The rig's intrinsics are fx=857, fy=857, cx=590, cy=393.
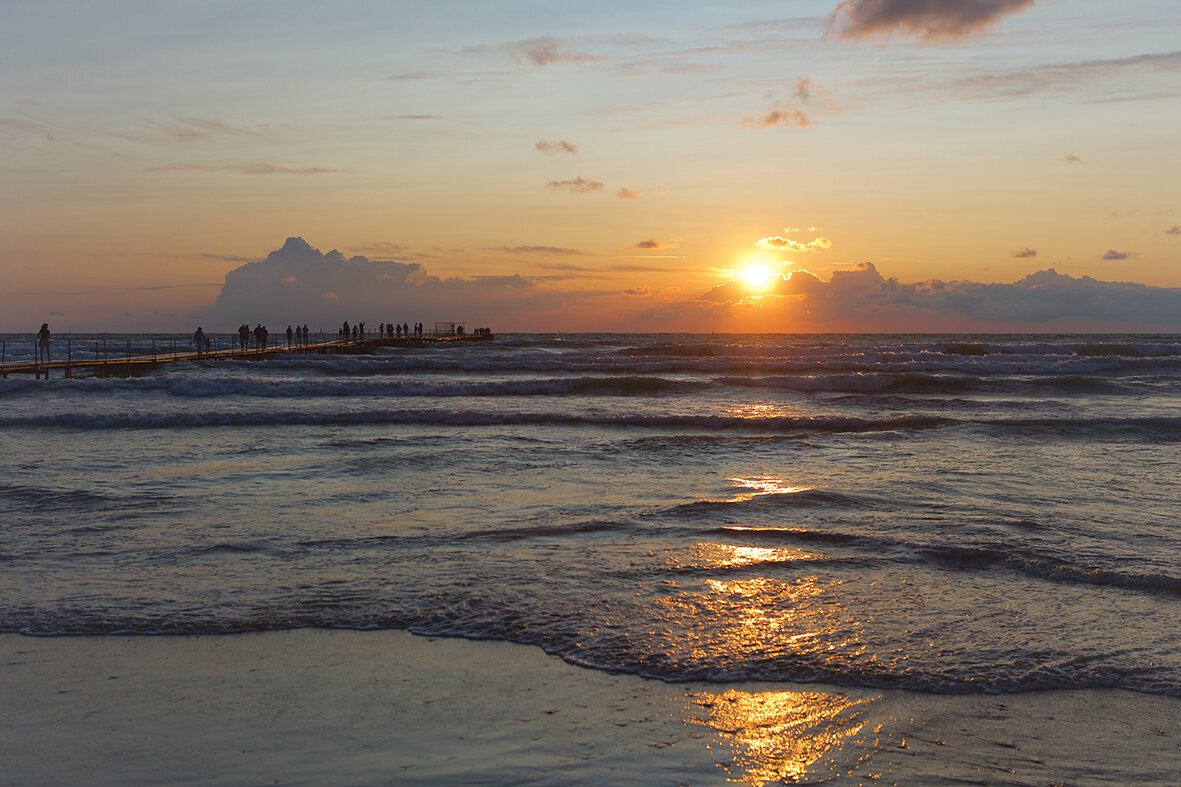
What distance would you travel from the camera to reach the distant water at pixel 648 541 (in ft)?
18.4

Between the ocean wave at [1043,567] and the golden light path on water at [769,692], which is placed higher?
the ocean wave at [1043,567]

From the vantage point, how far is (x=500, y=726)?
435cm

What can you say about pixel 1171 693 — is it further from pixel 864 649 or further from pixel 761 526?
pixel 761 526

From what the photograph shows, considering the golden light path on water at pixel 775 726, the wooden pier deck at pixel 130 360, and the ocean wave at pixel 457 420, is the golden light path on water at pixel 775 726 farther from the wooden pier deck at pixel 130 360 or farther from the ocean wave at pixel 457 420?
the wooden pier deck at pixel 130 360

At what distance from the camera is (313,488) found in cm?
1112

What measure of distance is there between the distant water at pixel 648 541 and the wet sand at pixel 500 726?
31cm

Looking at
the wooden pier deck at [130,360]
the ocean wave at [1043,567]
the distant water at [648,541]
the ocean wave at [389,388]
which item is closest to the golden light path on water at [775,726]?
the distant water at [648,541]

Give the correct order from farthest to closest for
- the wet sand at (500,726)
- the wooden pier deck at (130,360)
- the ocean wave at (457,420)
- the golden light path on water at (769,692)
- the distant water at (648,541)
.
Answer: the wooden pier deck at (130,360), the ocean wave at (457,420), the distant water at (648,541), the golden light path on water at (769,692), the wet sand at (500,726)

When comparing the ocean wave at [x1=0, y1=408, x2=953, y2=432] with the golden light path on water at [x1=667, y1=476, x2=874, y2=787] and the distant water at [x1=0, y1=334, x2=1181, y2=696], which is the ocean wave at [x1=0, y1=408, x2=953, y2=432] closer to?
the distant water at [x1=0, y1=334, x2=1181, y2=696]

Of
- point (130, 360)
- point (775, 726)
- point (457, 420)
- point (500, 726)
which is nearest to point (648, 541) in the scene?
point (775, 726)

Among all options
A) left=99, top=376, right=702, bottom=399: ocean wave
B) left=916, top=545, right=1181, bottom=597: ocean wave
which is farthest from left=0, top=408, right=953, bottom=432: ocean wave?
left=916, top=545, right=1181, bottom=597: ocean wave

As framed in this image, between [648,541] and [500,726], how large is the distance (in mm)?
4030

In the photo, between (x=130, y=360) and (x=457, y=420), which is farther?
(x=130, y=360)

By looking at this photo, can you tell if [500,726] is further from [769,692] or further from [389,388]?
[389,388]
